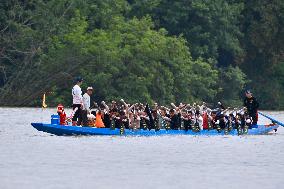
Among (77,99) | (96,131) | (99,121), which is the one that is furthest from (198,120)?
Result: (77,99)

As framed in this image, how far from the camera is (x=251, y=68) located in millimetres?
102750

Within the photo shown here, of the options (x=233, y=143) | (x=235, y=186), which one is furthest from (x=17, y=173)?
(x=233, y=143)

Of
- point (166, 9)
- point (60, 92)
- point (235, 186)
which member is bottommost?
point (235, 186)

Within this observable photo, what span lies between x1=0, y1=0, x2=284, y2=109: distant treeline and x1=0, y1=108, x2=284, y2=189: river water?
110 ft

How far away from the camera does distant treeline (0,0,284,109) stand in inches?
3329

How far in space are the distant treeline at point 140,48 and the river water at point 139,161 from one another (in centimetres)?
3356

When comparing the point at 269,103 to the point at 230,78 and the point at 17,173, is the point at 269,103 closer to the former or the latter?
the point at 230,78

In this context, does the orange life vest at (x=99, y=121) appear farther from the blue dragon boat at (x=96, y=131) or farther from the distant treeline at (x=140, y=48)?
the distant treeline at (x=140, y=48)

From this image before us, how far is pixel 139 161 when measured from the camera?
1439 inches

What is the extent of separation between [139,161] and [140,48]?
167 ft

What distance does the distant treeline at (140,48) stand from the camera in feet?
277

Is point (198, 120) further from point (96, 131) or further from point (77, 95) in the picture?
point (77, 95)

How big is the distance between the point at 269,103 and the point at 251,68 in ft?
16.3

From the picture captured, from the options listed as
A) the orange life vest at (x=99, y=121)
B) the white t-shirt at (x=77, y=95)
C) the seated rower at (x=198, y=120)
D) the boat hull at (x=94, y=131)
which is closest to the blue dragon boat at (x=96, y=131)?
the boat hull at (x=94, y=131)
